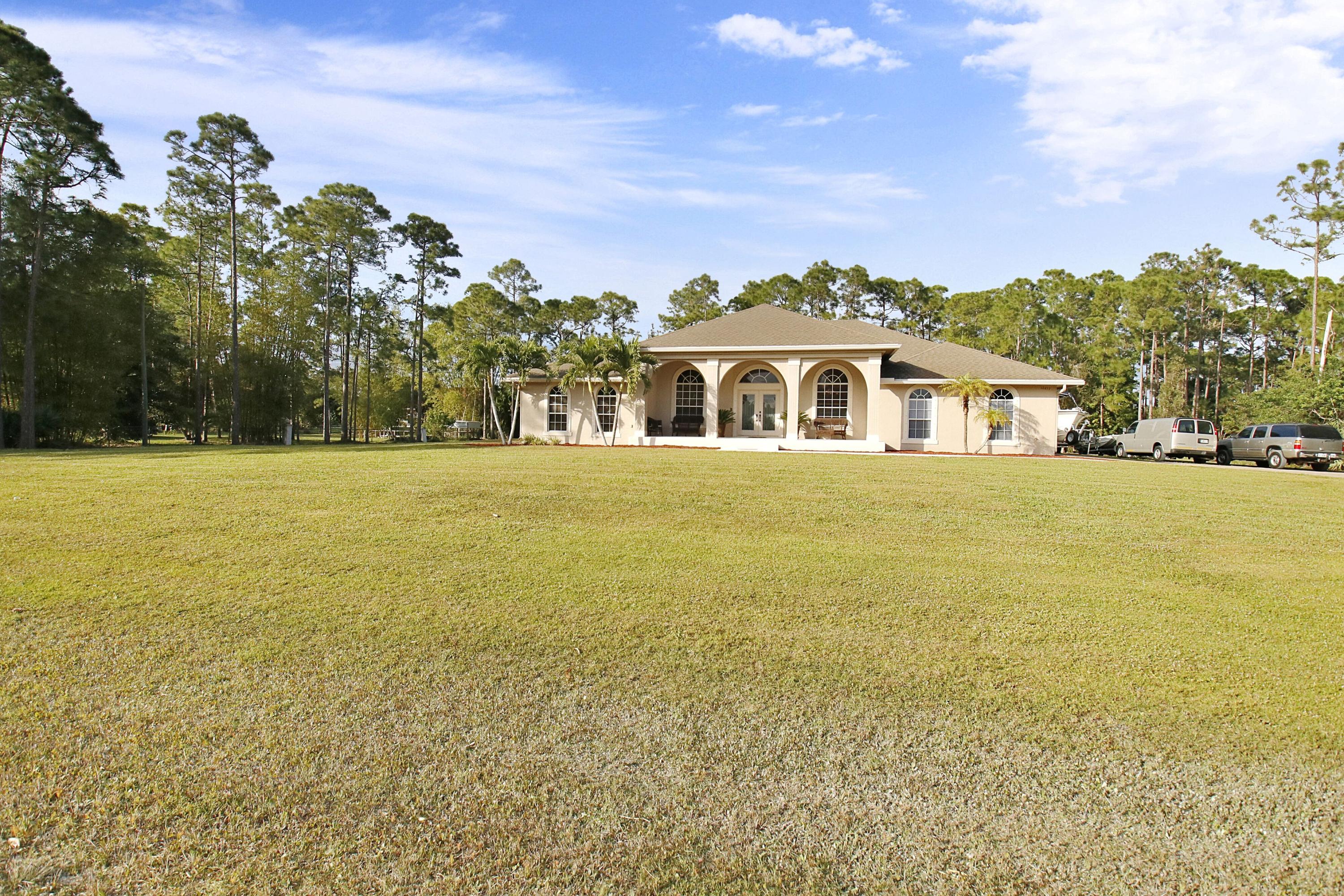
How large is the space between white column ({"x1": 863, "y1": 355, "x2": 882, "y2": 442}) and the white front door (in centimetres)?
342

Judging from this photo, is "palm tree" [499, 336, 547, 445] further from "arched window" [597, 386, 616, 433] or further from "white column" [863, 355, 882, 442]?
"white column" [863, 355, 882, 442]

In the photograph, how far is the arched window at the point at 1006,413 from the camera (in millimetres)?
23969

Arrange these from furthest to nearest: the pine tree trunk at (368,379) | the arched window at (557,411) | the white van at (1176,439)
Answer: the pine tree trunk at (368,379) < the arched window at (557,411) < the white van at (1176,439)

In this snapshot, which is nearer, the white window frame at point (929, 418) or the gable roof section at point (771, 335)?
the gable roof section at point (771, 335)

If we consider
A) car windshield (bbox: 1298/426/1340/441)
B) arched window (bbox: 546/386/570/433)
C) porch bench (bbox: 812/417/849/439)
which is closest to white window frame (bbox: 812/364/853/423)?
porch bench (bbox: 812/417/849/439)

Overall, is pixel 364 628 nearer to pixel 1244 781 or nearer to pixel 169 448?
pixel 1244 781

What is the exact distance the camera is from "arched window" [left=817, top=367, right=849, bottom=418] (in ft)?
82.5

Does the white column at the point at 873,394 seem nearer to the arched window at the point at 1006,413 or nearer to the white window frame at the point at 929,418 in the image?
the white window frame at the point at 929,418

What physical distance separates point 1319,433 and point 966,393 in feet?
29.5

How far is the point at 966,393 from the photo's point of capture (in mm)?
23297

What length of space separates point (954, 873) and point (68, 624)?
5631 mm

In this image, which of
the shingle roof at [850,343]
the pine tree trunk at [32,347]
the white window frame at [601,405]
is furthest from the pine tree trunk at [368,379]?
the shingle roof at [850,343]

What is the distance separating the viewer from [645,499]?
10.1 metres

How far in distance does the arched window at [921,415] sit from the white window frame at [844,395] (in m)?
1.92
